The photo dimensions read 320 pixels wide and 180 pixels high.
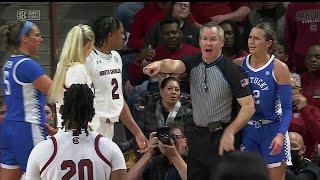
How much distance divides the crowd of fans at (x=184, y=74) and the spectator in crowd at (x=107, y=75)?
442 millimetres

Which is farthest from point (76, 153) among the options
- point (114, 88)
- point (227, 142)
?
point (114, 88)

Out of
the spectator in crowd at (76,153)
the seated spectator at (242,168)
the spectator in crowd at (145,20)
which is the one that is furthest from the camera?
the spectator in crowd at (145,20)

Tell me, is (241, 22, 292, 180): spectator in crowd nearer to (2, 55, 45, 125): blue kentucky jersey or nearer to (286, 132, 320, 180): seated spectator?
(286, 132, 320, 180): seated spectator

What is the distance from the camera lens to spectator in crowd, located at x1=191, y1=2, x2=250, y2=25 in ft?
33.1

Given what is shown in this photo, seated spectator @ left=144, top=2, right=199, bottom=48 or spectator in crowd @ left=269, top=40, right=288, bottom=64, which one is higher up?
seated spectator @ left=144, top=2, right=199, bottom=48

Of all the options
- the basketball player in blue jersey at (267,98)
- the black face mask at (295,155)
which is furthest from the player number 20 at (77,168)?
the black face mask at (295,155)

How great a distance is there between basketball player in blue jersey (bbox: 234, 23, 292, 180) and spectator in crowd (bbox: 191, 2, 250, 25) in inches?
122

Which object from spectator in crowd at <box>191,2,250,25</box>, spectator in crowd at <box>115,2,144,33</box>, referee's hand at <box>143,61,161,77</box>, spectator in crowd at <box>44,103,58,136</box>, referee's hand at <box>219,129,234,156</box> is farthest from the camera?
spectator in crowd at <box>115,2,144,33</box>

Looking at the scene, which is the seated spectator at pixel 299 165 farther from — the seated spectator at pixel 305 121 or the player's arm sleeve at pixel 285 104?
the player's arm sleeve at pixel 285 104

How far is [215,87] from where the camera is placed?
263 inches

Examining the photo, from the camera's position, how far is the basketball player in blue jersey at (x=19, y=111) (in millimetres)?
6352

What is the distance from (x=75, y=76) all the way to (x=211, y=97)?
1.27 metres

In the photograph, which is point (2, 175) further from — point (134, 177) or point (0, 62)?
point (0, 62)
